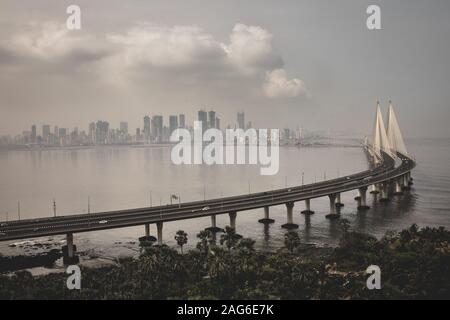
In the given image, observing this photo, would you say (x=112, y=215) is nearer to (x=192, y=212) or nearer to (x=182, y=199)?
(x=192, y=212)

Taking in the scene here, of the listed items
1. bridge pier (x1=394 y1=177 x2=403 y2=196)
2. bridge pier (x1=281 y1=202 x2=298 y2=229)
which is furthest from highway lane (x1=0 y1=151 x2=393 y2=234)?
bridge pier (x1=394 y1=177 x2=403 y2=196)

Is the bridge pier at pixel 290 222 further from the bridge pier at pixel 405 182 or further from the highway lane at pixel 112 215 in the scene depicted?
the bridge pier at pixel 405 182

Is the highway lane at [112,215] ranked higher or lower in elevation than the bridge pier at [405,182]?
higher

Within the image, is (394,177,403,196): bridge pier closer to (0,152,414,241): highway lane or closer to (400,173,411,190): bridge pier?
(400,173,411,190): bridge pier

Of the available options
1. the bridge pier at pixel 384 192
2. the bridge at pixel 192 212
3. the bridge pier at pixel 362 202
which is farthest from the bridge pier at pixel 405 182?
the bridge pier at pixel 362 202
